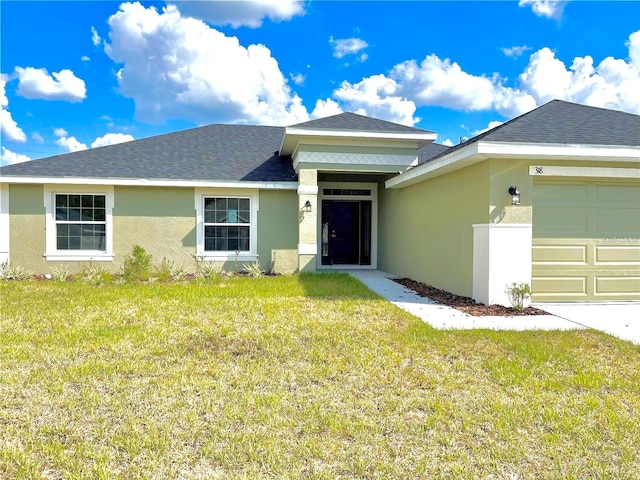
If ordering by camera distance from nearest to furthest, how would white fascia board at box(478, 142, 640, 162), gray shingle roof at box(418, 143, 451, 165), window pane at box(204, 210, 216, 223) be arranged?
1. white fascia board at box(478, 142, 640, 162)
2. window pane at box(204, 210, 216, 223)
3. gray shingle roof at box(418, 143, 451, 165)

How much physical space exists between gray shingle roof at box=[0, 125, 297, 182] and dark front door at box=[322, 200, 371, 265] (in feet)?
8.53

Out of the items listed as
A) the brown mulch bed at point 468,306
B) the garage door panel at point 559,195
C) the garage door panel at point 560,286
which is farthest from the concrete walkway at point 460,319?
the garage door panel at point 559,195

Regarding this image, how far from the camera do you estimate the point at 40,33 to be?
14820 mm

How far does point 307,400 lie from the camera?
3740mm

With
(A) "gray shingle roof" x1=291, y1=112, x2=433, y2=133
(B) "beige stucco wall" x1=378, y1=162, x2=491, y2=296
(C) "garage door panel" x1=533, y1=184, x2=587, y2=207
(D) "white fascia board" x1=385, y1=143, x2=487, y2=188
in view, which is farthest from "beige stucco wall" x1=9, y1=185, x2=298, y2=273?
(C) "garage door panel" x1=533, y1=184, x2=587, y2=207

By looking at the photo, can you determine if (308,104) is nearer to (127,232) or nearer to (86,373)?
(127,232)

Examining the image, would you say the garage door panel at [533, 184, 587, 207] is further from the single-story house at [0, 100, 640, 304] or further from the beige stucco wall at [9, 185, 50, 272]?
the beige stucco wall at [9, 185, 50, 272]

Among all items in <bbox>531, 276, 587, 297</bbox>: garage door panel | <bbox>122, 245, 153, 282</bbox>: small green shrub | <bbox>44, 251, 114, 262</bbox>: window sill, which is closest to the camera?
<bbox>531, 276, 587, 297</bbox>: garage door panel

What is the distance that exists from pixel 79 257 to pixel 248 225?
5040 mm

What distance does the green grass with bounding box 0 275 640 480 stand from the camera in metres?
2.79

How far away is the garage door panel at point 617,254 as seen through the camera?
833 cm

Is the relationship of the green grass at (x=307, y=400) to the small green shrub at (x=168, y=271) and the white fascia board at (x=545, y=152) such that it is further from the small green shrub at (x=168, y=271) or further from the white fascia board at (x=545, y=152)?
the small green shrub at (x=168, y=271)

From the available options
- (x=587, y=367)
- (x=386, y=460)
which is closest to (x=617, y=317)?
(x=587, y=367)

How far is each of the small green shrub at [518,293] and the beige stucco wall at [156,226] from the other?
22.6 feet
